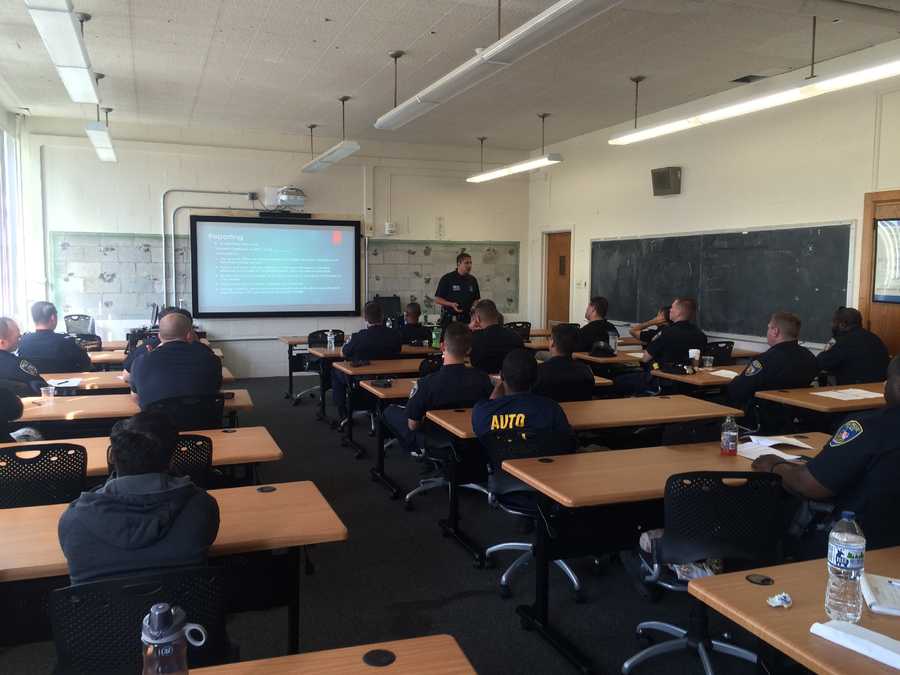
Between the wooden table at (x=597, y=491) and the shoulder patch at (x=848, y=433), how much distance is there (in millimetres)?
621

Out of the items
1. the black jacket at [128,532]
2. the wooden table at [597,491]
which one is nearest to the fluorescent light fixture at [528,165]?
the wooden table at [597,491]

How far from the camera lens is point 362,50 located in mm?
5957

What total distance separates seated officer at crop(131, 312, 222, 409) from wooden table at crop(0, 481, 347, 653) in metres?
1.62

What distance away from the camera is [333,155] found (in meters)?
8.16

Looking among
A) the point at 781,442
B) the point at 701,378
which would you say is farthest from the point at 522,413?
the point at 701,378

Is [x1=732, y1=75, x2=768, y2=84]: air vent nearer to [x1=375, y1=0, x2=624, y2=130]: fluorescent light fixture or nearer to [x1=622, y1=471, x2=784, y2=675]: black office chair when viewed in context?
[x1=375, y1=0, x2=624, y2=130]: fluorescent light fixture

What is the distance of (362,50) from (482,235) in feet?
17.9

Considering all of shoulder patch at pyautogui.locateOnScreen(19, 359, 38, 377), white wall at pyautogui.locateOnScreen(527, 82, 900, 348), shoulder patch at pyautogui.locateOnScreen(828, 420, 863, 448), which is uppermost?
white wall at pyautogui.locateOnScreen(527, 82, 900, 348)

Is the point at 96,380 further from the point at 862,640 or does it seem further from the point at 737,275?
the point at 737,275

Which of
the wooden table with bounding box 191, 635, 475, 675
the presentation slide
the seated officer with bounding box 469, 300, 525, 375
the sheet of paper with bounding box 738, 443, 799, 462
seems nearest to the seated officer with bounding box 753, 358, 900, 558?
the sheet of paper with bounding box 738, 443, 799, 462

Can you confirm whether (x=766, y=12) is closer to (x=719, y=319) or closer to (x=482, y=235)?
(x=719, y=319)

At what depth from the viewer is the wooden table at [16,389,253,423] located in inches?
155

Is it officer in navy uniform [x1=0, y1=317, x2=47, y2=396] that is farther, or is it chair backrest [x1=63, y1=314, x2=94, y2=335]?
chair backrest [x1=63, y1=314, x2=94, y2=335]

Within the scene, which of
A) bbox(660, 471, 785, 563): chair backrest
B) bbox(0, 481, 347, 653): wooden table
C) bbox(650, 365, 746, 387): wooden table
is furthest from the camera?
bbox(650, 365, 746, 387): wooden table
